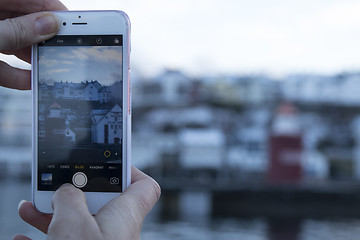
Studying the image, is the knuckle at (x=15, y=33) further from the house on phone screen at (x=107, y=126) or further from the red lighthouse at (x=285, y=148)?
the red lighthouse at (x=285, y=148)

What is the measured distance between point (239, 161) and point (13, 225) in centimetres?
1164

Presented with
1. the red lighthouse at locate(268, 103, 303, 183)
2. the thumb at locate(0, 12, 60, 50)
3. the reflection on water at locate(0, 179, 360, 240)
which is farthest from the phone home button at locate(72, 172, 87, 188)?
the red lighthouse at locate(268, 103, 303, 183)

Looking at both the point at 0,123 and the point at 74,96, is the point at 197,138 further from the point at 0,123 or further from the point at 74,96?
the point at 74,96

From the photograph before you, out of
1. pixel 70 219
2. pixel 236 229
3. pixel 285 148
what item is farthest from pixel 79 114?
pixel 285 148

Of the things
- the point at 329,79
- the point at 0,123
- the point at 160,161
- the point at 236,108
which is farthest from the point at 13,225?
the point at 329,79

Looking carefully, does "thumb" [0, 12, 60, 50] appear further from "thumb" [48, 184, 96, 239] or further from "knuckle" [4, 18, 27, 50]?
"thumb" [48, 184, 96, 239]

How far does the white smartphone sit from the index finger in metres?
0.03

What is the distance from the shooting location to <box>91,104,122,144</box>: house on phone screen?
0.93 metres

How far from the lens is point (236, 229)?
13438 mm

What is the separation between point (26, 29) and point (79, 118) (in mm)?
204

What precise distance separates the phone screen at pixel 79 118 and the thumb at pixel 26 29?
0.24ft

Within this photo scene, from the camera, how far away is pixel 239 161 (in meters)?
22.4

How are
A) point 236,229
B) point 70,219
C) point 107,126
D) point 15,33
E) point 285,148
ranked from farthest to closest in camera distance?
point 285,148 < point 236,229 < point 107,126 < point 15,33 < point 70,219

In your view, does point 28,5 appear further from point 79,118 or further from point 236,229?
point 236,229
